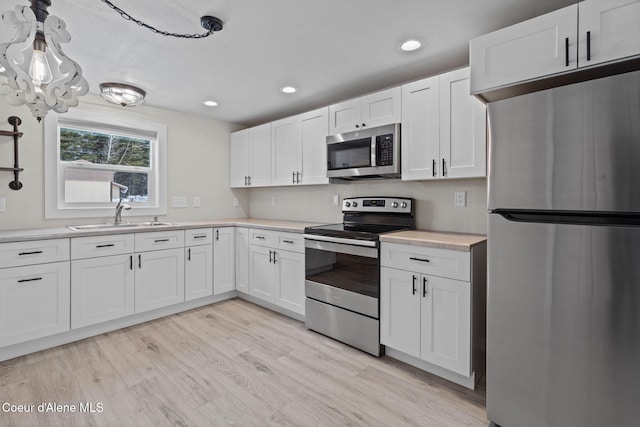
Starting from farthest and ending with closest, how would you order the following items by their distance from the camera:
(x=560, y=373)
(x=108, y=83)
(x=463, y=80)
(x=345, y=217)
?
(x=345, y=217), (x=108, y=83), (x=463, y=80), (x=560, y=373)

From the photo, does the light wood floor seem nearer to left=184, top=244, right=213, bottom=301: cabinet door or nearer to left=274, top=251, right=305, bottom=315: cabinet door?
left=274, top=251, right=305, bottom=315: cabinet door

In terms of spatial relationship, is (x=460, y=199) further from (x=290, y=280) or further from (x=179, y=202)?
Result: (x=179, y=202)

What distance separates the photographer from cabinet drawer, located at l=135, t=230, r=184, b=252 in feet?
9.73

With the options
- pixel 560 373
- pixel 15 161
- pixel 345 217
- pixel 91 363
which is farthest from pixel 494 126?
pixel 15 161

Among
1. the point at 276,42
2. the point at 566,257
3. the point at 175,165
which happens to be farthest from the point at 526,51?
the point at 175,165

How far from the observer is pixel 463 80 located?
2199 mm

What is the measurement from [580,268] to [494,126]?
30.6 inches

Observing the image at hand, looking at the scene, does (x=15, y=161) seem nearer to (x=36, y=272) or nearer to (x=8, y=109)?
(x=8, y=109)

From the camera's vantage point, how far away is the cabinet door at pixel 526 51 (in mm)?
1468

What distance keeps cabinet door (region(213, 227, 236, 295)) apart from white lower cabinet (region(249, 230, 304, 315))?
12.3 inches

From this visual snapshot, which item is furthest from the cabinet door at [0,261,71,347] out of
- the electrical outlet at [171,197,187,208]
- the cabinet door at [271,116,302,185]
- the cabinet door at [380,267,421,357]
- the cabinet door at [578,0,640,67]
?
the cabinet door at [578,0,640,67]

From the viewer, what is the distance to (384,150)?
8.64 feet

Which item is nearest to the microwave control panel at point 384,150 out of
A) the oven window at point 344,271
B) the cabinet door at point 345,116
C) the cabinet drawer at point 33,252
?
the cabinet door at point 345,116

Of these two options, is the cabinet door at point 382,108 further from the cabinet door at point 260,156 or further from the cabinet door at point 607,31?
the cabinet door at point 260,156
